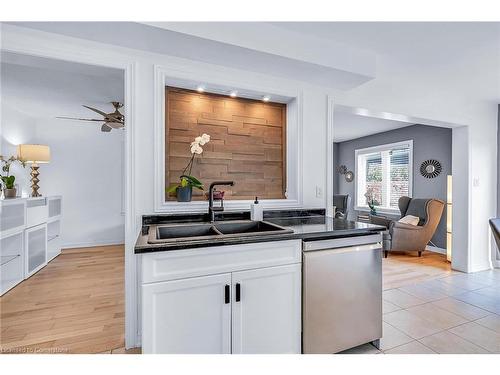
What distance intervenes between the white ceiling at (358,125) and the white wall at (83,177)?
4.38m

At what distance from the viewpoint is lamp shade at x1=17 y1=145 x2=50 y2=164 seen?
3.82 meters

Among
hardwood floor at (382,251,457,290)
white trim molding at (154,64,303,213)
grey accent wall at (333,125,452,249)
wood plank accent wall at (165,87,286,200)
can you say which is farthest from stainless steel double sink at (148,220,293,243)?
grey accent wall at (333,125,452,249)

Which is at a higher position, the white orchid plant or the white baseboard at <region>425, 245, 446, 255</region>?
the white orchid plant

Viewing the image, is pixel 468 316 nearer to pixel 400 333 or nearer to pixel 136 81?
pixel 400 333

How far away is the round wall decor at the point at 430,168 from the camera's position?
4.78 meters

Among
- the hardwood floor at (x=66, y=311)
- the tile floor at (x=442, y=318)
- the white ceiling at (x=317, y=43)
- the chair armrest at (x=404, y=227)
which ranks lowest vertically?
the hardwood floor at (x=66, y=311)

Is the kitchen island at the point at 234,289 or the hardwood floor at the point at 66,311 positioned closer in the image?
the kitchen island at the point at 234,289

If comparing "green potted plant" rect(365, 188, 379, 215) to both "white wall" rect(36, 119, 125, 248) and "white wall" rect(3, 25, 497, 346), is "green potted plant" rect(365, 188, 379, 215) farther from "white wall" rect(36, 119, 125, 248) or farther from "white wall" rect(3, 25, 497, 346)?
"white wall" rect(36, 119, 125, 248)

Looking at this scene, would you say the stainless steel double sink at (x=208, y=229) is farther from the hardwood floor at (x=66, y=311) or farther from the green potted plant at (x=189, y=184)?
the hardwood floor at (x=66, y=311)

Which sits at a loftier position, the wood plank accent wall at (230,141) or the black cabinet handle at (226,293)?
the wood plank accent wall at (230,141)

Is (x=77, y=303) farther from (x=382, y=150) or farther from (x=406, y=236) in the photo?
(x=382, y=150)

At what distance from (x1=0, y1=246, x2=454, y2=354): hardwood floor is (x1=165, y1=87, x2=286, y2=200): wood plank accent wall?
4.14ft

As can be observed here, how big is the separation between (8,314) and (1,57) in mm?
2245

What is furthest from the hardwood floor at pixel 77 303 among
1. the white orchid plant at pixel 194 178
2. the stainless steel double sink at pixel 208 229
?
the white orchid plant at pixel 194 178
